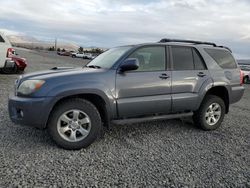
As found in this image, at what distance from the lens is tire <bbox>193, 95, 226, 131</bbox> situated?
5.70 metres

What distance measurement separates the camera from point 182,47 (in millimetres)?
5566

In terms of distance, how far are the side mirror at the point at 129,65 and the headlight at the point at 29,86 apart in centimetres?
125

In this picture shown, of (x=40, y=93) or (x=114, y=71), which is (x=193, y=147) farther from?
(x=40, y=93)

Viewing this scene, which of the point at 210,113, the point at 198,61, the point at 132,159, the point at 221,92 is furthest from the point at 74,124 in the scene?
the point at 221,92

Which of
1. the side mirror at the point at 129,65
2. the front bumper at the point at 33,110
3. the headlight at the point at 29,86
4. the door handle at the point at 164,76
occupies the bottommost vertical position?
the front bumper at the point at 33,110

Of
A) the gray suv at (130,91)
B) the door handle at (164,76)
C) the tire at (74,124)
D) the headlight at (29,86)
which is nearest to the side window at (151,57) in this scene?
the gray suv at (130,91)

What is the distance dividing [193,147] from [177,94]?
3.26 ft

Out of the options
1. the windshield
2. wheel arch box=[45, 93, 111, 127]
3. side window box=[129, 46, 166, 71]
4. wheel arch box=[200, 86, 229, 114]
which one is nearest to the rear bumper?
wheel arch box=[200, 86, 229, 114]

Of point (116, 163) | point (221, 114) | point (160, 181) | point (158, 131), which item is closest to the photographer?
point (160, 181)

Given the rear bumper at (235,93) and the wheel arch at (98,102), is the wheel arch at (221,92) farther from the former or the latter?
the wheel arch at (98,102)

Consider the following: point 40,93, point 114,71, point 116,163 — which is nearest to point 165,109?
point 114,71

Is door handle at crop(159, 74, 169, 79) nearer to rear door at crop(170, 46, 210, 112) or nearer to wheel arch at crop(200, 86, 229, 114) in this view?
rear door at crop(170, 46, 210, 112)

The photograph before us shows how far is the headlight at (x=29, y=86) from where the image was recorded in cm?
415

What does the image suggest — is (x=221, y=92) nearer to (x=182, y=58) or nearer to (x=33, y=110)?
(x=182, y=58)
